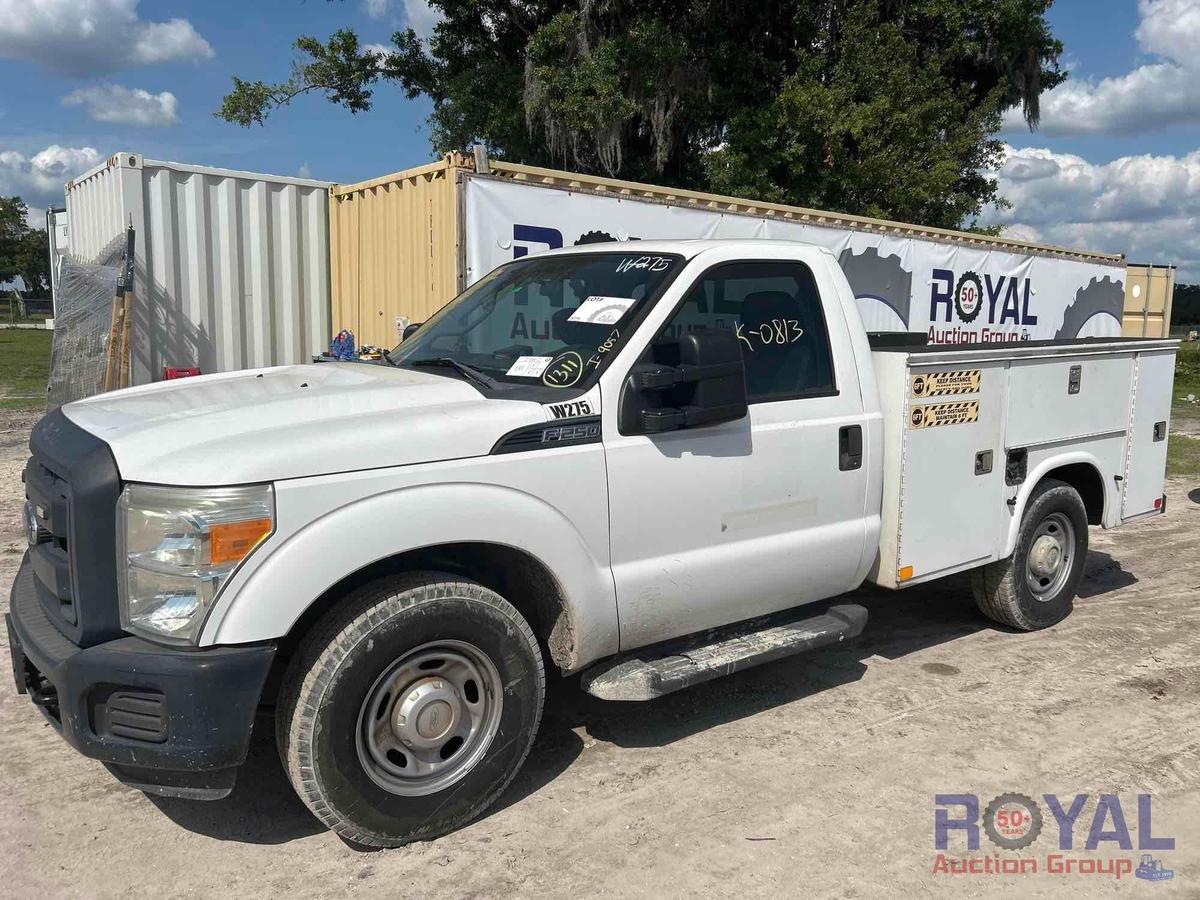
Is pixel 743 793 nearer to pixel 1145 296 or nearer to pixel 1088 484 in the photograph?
pixel 1088 484

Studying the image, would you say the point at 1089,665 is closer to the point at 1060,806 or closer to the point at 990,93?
the point at 1060,806

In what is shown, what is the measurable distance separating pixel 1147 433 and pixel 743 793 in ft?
12.9

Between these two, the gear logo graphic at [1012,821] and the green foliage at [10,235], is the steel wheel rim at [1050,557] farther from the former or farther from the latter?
the green foliage at [10,235]

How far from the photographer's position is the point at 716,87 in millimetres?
17422

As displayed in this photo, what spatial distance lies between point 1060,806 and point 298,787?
8.96 ft

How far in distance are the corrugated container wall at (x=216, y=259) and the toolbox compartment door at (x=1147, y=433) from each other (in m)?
7.34

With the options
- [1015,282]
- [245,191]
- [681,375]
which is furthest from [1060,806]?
[1015,282]

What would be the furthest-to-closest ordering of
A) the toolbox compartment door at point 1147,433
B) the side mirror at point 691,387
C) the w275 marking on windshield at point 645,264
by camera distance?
the toolbox compartment door at point 1147,433
the w275 marking on windshield at point 645,264
the side mirror at point 691,387

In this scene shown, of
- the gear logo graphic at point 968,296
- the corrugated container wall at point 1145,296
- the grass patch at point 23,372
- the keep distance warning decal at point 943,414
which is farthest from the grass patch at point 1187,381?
the grass patch at point 23,372

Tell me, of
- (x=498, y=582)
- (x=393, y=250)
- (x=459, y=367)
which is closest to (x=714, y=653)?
(x=498, y=582)

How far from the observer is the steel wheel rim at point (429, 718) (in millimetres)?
3174

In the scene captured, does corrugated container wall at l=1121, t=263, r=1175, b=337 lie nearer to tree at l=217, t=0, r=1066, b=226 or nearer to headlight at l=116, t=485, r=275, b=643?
tree at l=217, t=0, r=1066, b=226

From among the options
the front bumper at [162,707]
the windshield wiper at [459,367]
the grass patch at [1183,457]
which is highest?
the windshield wiper at [459,367]

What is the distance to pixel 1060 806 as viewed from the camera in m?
3.62
